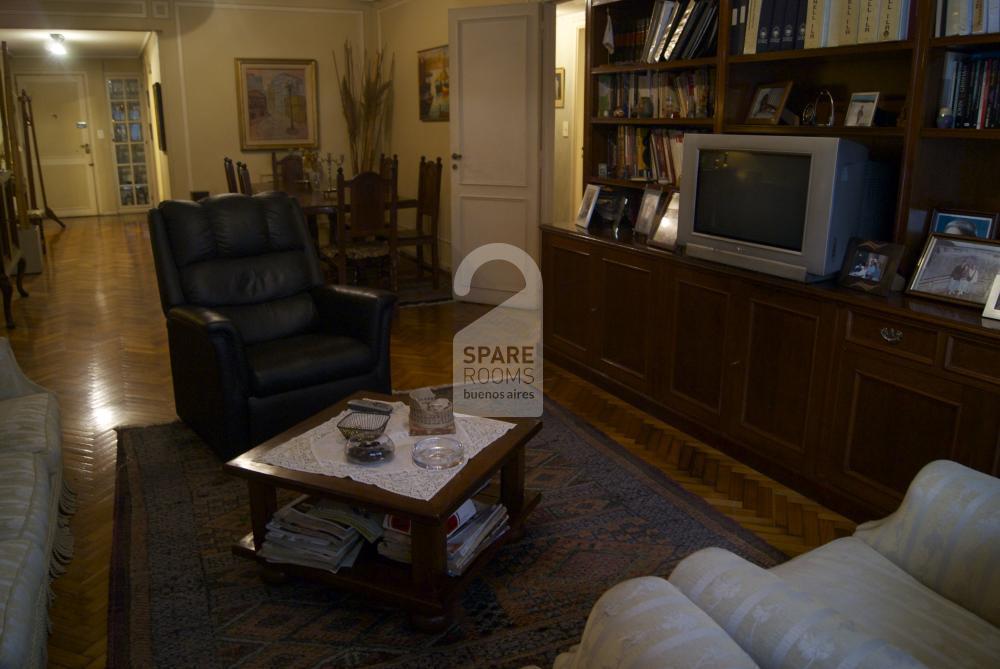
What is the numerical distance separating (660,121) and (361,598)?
252cm

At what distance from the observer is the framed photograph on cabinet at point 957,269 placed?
241cm

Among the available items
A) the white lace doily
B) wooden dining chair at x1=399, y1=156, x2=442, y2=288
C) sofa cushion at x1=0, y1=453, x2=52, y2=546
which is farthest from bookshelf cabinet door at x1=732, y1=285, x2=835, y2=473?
wooden dining chair at x1=399, y1=156, x2=442, y2=288

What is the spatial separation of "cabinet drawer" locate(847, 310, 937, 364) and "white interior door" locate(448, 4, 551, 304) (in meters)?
3.05

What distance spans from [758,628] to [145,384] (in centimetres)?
367

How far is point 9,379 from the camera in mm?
2789

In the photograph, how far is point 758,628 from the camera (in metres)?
1.22

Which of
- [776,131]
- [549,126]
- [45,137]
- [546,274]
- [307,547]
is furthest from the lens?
[45,137]

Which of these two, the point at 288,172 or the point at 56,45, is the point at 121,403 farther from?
the point at 56,45

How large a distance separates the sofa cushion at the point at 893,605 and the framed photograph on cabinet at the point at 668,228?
1.92 metres

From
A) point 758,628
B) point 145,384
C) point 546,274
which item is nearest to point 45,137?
point 145,384

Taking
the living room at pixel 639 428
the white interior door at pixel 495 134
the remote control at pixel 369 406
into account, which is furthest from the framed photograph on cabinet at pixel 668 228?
the white interior door at pixel 495 134

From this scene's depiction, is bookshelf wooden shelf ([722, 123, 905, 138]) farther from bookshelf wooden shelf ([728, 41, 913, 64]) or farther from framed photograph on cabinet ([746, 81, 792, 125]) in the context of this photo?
bookshelf wooden shelf ([728, 41, 913, 64])

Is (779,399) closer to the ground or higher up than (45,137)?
closer to the ground

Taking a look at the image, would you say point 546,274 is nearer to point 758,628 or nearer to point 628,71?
point 628,71
